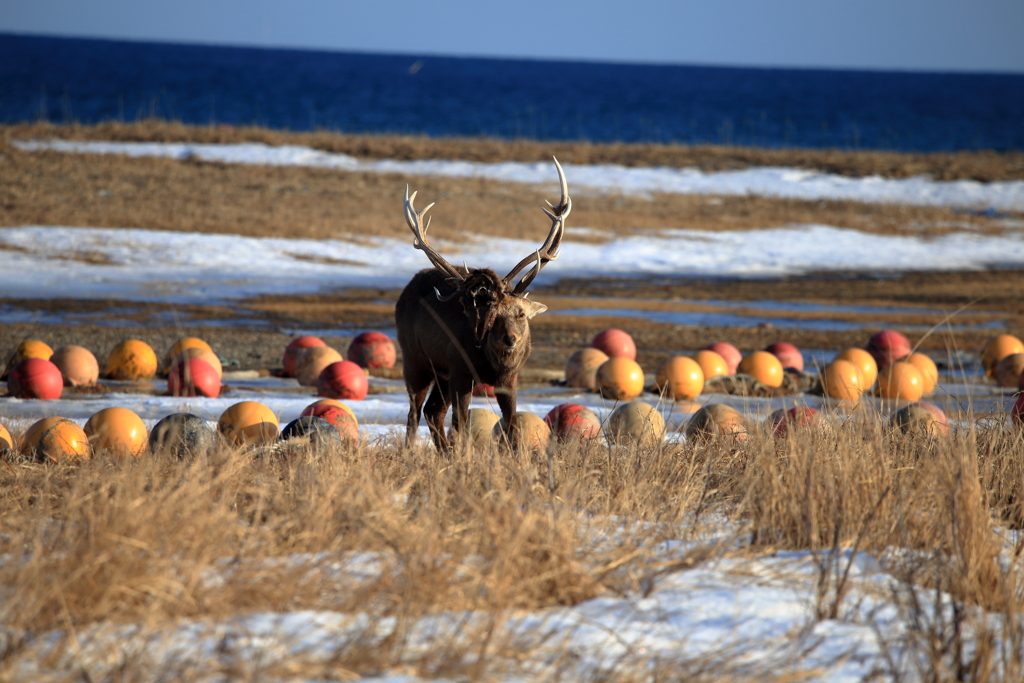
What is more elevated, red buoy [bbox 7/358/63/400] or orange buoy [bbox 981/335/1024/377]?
orange buoy [bbox 981/335/1024/377]

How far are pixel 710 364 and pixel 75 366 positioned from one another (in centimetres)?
702

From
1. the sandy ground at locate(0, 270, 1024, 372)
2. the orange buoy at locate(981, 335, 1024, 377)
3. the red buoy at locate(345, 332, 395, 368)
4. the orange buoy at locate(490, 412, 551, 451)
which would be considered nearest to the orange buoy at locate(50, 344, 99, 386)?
the sandy ground at locate(0, 270, 1024, 372)

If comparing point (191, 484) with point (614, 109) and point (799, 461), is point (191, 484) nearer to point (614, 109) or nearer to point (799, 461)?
point (799, 461)

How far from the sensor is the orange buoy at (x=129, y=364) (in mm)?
9914

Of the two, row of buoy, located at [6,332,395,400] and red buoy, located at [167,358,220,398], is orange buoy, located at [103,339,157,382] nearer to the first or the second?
row of buoy, located at [6,332,395,400]

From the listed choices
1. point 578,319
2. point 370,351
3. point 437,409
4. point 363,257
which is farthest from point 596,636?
point 363,257

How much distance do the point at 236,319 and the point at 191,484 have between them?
32.7 feet

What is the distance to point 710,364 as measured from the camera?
1032cm

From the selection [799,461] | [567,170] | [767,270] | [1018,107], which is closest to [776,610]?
[799,461]

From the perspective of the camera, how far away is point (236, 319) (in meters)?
13.5

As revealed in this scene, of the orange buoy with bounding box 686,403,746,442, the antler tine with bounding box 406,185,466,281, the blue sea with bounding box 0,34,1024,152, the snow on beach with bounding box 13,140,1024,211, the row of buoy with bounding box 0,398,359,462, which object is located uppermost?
the blue sea with bounding box 0,34,1024,152

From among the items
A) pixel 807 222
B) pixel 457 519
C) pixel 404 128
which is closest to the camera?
pixel 457 519

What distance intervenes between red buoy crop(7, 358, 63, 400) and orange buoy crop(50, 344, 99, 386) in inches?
22.0

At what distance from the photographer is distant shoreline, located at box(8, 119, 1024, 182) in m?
31.3
